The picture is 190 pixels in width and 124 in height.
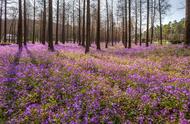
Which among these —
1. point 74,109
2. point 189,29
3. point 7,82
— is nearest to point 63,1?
point 189,29

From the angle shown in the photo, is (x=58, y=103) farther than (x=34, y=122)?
Yes

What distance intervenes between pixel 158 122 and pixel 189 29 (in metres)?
17.8

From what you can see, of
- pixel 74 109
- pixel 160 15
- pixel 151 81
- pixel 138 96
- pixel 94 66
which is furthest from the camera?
pixel 160 15

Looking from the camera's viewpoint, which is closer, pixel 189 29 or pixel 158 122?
pixel 158 122

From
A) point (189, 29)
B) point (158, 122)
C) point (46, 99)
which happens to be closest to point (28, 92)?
point (46, 99)

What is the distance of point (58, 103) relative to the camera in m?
7.60

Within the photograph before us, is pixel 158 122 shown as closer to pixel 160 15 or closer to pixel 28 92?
pixel 28 92

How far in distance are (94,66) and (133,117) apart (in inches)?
271

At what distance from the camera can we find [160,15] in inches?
1866

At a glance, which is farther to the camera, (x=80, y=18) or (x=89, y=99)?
(x=80, y=18)

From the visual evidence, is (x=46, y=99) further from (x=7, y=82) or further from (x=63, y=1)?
(x=63, y=1)

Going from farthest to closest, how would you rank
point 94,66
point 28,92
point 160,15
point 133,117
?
point 160,15 → point 94,66 → point 28,92 → point 133,117

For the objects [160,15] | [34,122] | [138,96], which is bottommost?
[34,122]

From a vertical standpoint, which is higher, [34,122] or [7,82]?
[7,82]
